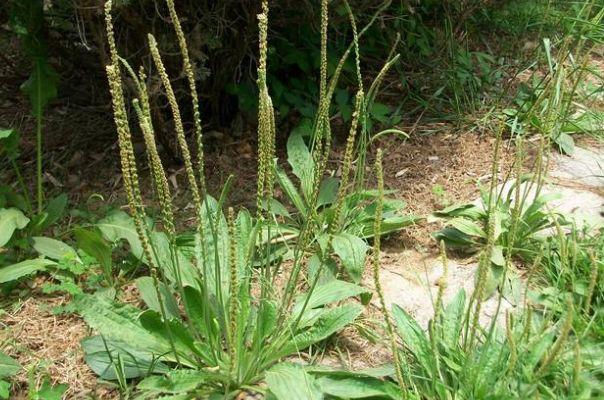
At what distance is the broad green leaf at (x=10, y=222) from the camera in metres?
2.53

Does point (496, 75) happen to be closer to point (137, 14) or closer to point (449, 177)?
point (449, 177)

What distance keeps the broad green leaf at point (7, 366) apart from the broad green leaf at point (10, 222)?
54cm

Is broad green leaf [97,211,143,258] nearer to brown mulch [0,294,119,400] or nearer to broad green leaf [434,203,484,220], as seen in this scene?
brown mulch [0,294,119,400]

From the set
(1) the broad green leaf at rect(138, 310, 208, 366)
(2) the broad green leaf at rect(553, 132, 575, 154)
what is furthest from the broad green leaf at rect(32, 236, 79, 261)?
(2) the broad green leaf at rect(553, 132, 575, 154)

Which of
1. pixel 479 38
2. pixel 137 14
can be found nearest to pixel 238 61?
pixel 137 14

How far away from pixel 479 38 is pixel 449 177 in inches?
62.5

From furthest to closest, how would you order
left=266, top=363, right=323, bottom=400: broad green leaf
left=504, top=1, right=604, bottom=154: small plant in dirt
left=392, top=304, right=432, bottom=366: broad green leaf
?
left=504, top=1, right=604, bottom=154: small plant in dirt, left=392, top=304, right=432, bottom=366: broad green leaf, left=266, top=363, right=323, bottom=400: broad green leaf

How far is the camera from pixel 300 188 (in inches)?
121

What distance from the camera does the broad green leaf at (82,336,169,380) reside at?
207 centimetres

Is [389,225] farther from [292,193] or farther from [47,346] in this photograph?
[47,346]

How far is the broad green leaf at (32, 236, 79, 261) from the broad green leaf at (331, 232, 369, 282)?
103cm

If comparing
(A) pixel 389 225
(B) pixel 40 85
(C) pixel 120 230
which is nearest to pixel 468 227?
(A) pixel 389 225

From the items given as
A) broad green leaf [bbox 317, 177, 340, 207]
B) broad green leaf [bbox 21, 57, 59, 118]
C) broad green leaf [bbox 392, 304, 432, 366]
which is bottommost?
broad green leaf [bbox 392, 304, 432, 366]

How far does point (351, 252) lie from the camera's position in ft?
8.09
